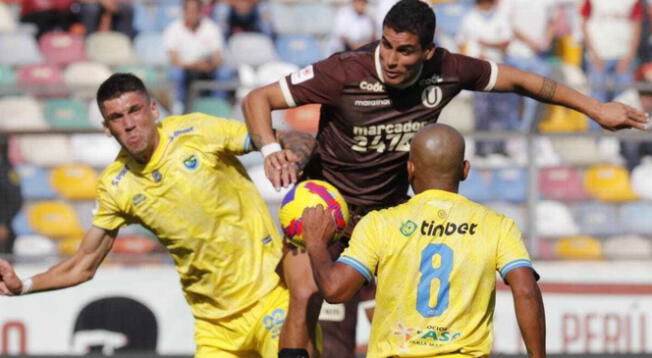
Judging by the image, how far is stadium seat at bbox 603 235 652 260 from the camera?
33.0ft

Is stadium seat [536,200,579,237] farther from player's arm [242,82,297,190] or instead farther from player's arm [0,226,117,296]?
player's arm [0,226,117,296]

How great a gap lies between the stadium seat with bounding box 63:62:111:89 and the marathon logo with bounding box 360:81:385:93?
7206mm

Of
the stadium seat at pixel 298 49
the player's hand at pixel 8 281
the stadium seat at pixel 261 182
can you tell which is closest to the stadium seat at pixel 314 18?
the stadium seat at pixel 298 49

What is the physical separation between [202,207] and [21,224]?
4067mm

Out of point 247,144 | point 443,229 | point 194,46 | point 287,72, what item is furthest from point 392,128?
point 194,46

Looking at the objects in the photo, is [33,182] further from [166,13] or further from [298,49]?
[166,13]

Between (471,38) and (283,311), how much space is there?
6714 mm

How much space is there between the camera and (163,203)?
669 centimetres

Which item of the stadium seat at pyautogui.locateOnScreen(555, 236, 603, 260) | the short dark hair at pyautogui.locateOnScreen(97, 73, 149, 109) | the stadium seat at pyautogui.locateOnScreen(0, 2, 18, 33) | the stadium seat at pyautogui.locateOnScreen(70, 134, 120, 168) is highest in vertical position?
the stadium seat at pyautogui.locateOnScreen(0, 2, 18, 33)

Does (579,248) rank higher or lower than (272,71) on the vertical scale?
lower

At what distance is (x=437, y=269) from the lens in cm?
502

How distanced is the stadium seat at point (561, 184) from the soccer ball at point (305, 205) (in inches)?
176

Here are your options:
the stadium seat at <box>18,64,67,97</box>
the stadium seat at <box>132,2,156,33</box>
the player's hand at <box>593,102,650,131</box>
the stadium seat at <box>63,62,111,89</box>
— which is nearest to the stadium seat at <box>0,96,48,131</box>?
the stadium seat at <box>63,62,111,89</box>

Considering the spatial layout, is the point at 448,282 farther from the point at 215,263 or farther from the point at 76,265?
the point at 76,265
